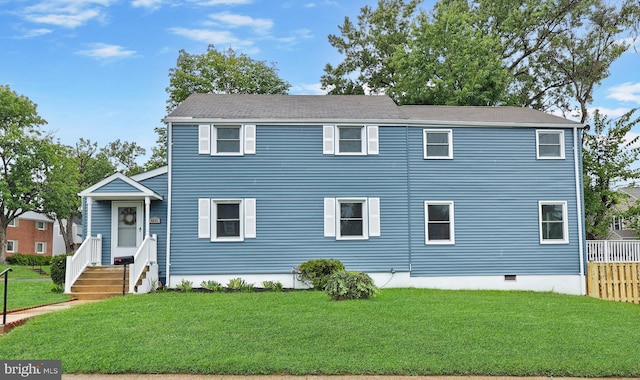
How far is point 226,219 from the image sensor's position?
16.4 meters

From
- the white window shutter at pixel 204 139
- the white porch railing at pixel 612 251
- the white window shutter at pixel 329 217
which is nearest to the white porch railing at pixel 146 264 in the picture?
the white window shutter at pixel 204 139

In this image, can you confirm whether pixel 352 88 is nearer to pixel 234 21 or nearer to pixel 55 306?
pixel 234 21

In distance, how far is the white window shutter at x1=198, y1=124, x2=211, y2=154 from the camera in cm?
1638

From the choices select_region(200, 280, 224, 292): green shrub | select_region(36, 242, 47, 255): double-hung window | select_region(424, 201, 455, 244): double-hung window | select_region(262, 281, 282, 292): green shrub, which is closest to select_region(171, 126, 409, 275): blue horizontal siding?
select_region(200, 280, 224, 292): green shrub

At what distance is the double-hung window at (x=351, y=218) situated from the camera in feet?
53.9

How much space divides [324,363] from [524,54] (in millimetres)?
26717

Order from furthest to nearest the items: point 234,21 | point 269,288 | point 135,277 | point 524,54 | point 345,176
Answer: point 524,54 → point 234,21 → point 345,176 → point 269,288 → point 135,277

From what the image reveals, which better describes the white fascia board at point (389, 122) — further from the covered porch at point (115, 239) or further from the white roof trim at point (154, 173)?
the covered porch at point (115, 239)

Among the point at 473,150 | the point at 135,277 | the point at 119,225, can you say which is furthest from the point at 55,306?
the point at 473,150

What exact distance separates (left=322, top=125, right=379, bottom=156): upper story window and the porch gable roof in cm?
567

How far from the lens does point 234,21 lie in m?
18.4

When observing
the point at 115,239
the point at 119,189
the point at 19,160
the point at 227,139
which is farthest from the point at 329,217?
the point at 19,160

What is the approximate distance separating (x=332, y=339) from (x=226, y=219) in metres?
8.96

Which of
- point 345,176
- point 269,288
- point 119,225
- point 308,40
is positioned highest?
point 308,40
